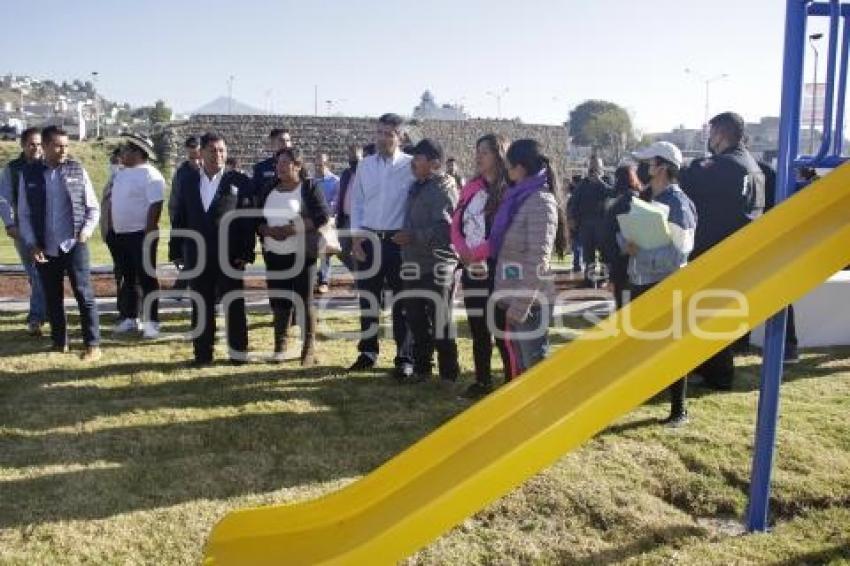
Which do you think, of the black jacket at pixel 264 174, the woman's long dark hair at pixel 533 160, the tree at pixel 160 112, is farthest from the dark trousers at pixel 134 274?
the tree at pixel 160 112

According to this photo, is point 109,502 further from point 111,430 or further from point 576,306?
point 576,306

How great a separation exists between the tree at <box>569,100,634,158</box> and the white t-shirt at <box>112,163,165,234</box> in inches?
3888

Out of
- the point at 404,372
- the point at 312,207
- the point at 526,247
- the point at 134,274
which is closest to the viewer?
the point at 526,247

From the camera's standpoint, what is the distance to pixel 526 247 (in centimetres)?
515

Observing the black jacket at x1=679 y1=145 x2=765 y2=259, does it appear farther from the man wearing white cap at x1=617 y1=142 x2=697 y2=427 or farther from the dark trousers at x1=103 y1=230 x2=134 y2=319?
the dark trousers at x1=103 y1=230 x2=134 y2=319

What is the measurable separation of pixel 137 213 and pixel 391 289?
289 cm

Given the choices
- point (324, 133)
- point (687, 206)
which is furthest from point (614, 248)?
point (324, 133)

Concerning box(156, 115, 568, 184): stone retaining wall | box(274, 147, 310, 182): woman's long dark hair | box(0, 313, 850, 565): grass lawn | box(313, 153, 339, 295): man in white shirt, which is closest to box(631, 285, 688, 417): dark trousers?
box(0, 313, 850, 565): grass lawn

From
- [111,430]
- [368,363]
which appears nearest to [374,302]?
[368,363]

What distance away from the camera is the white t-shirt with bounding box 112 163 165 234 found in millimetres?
7918

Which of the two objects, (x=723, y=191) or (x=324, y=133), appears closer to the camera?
(x=723, y=191)

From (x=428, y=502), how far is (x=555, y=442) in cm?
50

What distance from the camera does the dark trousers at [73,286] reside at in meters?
7.07

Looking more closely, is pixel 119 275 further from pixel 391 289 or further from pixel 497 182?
pixel 497 182
